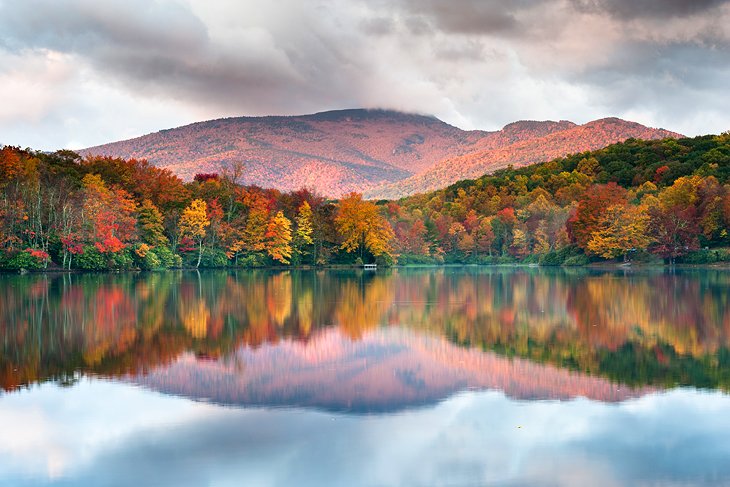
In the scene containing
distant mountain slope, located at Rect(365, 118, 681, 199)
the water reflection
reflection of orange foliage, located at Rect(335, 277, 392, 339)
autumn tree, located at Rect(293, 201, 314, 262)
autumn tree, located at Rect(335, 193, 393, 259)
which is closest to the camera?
the water reflection

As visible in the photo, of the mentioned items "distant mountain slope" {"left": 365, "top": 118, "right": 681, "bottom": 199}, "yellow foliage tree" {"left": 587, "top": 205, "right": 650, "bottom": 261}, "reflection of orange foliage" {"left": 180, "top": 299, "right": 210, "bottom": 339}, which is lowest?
"reflection of orange foliage" {"left": 180, "top": 299, "right": 210, "bottom": 339}

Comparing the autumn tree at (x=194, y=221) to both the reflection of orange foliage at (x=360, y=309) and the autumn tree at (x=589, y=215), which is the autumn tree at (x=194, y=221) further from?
the autumn tree at (x=589, y=215)

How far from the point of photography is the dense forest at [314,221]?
197 ft

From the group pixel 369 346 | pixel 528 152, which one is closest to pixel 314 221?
pixel 369 346

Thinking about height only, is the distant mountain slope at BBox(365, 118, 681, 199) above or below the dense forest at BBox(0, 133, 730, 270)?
above

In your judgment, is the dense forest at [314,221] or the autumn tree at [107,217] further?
the autumn tree at [107,217]

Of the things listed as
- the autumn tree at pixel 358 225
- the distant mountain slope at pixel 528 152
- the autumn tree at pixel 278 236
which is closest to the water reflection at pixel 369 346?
the autumn tree at pixel 278 236

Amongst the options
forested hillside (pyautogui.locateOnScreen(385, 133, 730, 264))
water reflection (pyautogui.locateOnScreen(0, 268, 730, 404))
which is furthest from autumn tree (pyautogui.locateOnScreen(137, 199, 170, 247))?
forested hillside (pyautogui.locateOnScreen(385, 133, 730, 264))

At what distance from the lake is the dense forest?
3825cm

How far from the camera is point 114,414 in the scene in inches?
444

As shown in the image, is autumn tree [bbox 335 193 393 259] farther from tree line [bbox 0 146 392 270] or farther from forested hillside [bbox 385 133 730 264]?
forested hillside [bbox 385 133 730 264]

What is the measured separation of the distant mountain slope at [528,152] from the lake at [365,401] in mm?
161579

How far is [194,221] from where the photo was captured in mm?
74375

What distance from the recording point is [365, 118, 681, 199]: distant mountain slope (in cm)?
18200
